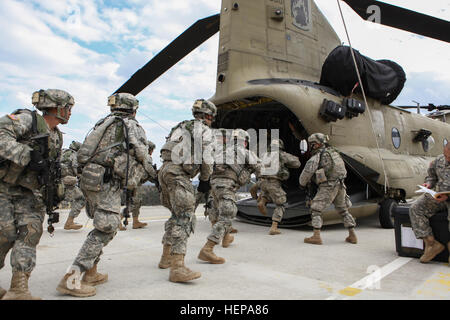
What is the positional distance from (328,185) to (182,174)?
2.86 metres

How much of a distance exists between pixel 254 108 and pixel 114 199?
16.9 ft

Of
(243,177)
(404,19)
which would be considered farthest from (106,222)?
(404,19)

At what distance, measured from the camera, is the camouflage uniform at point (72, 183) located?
6230 millimetres

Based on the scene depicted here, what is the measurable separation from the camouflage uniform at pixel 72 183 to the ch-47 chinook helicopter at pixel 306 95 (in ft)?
10.1

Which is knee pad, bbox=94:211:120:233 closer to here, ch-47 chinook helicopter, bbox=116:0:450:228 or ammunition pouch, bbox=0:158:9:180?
ammunition pouch, bbox=0:158:9:180

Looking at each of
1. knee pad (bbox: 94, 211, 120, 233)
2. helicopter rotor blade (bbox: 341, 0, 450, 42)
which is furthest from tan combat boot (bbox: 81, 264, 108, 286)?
helicopter rotor blade (bbox: 341, 0, 450, 42)

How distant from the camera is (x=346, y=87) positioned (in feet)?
23.4

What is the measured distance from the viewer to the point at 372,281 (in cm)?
316

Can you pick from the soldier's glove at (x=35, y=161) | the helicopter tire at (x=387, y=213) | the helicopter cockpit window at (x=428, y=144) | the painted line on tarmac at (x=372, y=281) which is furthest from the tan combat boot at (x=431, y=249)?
the helicopter cockpit window at (x=428, y=144)

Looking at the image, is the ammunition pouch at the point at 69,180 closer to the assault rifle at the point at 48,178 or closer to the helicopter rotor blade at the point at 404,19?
the assault rifle at the point at 48,178

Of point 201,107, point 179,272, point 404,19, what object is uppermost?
point 404,19

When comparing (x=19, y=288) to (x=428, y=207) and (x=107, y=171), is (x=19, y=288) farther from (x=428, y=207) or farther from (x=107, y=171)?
(x=428, y=207)

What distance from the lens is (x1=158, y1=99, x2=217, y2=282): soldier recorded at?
320 centimetres

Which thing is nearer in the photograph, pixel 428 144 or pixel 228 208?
pixel 228 208
